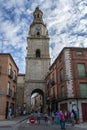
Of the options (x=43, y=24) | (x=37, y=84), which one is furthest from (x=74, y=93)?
(x=43, y=24)

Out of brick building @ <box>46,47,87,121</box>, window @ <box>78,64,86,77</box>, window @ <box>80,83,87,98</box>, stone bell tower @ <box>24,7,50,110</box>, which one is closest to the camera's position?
brick building @ <box>46,47,87,121</box>

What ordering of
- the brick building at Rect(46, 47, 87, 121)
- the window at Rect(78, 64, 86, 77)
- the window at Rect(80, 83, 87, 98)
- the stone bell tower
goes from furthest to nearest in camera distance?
the stone bell tower → the window at Rect(78, 64, 86, 77) → the window at Rect(80, 83, 87, 98) → the brick building at Rect(46, 47, 87, 121)

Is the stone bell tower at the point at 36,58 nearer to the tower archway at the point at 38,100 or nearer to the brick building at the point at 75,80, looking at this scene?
the tower archway at the point at 38,100

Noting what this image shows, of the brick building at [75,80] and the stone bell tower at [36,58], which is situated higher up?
the stone bell tower at [36,58]

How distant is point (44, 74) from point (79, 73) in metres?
24.9

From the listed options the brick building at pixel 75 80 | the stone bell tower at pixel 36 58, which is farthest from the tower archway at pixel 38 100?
the brick building at pixel 75 80

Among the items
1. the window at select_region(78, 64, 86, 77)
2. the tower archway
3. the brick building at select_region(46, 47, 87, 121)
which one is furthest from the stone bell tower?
the window at select_region(78, 64, 86, 77)

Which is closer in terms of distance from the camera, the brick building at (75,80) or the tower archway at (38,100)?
the brick building at (75,80)

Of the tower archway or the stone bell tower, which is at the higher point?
the stone bell tower

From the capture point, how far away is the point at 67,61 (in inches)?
1061

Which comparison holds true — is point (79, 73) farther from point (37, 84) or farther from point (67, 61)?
point (37, 84)

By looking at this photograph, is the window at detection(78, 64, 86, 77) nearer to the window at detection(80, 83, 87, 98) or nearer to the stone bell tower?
the window at detection(80, 83, 87, 98)

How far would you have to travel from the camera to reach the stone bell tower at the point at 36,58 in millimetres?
49191

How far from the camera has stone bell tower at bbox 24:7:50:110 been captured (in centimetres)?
4919
